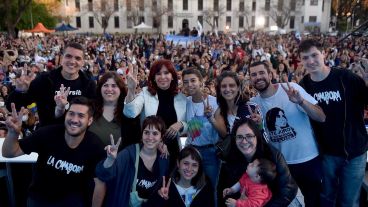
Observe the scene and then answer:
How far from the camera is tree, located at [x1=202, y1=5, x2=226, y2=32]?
5888 centimetres

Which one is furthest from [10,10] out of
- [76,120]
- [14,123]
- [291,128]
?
[291,128]

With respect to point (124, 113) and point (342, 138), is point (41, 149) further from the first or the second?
point (342, 138)

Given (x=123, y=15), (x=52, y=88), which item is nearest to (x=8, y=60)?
(x=52, y=88)

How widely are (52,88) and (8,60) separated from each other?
11.8m

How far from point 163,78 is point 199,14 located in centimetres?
5956

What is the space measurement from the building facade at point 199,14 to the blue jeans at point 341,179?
186 feet

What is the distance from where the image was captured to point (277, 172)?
2748 mm

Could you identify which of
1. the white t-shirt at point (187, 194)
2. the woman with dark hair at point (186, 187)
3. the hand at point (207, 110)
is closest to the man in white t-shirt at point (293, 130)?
the hand at point (207, 110)

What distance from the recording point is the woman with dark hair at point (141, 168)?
2.94m

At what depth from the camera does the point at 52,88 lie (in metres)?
3.48

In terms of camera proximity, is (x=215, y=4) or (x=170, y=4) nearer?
(x=170, y=4)

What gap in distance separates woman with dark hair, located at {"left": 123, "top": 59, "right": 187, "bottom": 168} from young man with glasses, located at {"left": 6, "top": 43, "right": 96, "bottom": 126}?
1.83 feet

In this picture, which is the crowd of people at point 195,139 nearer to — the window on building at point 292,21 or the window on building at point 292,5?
the window on building at point 292,5

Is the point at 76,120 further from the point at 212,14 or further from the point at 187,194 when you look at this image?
the point at 212,14
